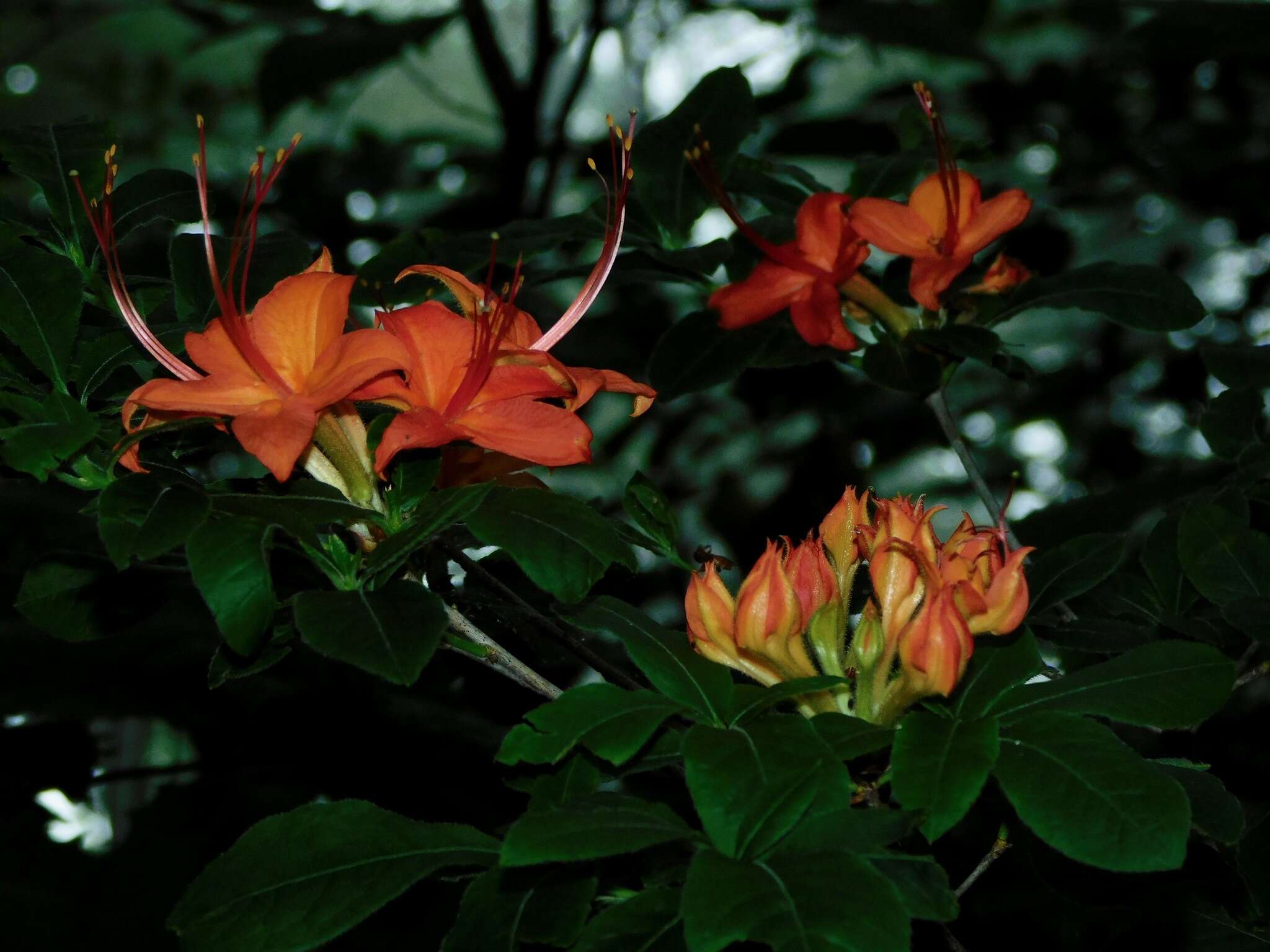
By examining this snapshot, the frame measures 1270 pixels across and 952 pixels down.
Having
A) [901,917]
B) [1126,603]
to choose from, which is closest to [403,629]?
[901,917]

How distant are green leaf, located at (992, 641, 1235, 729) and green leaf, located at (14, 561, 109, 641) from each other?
24.4 inches

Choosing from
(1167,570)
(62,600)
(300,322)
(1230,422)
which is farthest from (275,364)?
(1230,422)

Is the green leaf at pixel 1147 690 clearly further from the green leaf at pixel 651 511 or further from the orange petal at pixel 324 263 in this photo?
the orange petal at pixel 324 263

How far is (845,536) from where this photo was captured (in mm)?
897

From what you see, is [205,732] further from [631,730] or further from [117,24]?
[117,24]

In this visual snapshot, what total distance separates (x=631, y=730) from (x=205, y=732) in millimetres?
1088

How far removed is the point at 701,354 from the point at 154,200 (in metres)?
0.51

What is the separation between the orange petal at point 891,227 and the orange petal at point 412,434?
545mm

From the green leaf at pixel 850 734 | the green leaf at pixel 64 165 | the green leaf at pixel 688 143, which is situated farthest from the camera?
the green leaf at pixel 688 143

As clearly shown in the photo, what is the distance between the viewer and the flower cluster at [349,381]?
753mm

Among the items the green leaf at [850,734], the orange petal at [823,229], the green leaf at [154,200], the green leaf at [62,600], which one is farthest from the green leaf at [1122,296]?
the green leaf at [62,600]

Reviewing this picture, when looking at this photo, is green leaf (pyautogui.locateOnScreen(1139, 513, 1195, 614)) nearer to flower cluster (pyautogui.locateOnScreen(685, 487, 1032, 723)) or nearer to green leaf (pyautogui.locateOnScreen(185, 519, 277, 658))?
flower cluster (pyautogui.locateOnScreen(685, 487, 1032, 723))

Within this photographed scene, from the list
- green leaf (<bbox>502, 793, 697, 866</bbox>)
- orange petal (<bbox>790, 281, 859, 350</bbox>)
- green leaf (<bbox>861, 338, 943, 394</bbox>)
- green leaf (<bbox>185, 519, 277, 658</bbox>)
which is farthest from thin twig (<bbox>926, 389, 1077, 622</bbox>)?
green leaf (<bbox>185, 519, 277, 658</bbox>)

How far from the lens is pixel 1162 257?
141 inches
